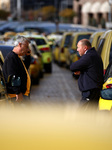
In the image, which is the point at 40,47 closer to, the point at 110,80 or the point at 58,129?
the point at 110,80

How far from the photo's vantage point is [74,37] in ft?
73.7

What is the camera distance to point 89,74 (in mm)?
7062

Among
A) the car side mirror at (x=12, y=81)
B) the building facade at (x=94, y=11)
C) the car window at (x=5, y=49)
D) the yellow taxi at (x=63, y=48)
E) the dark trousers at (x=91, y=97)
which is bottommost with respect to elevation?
the building facade at (x=94, y=11)

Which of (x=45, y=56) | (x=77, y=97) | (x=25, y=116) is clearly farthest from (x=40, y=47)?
(x=25, y=116)

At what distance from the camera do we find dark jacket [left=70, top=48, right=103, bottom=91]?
23.0 feet

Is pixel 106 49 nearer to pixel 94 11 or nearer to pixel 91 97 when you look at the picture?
pixel 91 97

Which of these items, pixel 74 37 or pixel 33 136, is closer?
pixel 33 136

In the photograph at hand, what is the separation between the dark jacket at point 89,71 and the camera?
7020 millimetres

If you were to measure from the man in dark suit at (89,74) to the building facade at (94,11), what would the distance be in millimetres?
94614

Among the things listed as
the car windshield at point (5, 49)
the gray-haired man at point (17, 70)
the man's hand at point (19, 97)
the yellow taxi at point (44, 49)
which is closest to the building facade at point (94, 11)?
the yellow taxi at point (44, 49)

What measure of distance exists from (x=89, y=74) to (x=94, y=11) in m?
111

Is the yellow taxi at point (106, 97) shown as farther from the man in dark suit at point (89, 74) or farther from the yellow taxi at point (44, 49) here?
the yellow taxi at point (44, 49)

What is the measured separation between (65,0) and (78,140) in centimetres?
18891

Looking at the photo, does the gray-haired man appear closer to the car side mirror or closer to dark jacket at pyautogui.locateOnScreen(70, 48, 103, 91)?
the car side mirror
